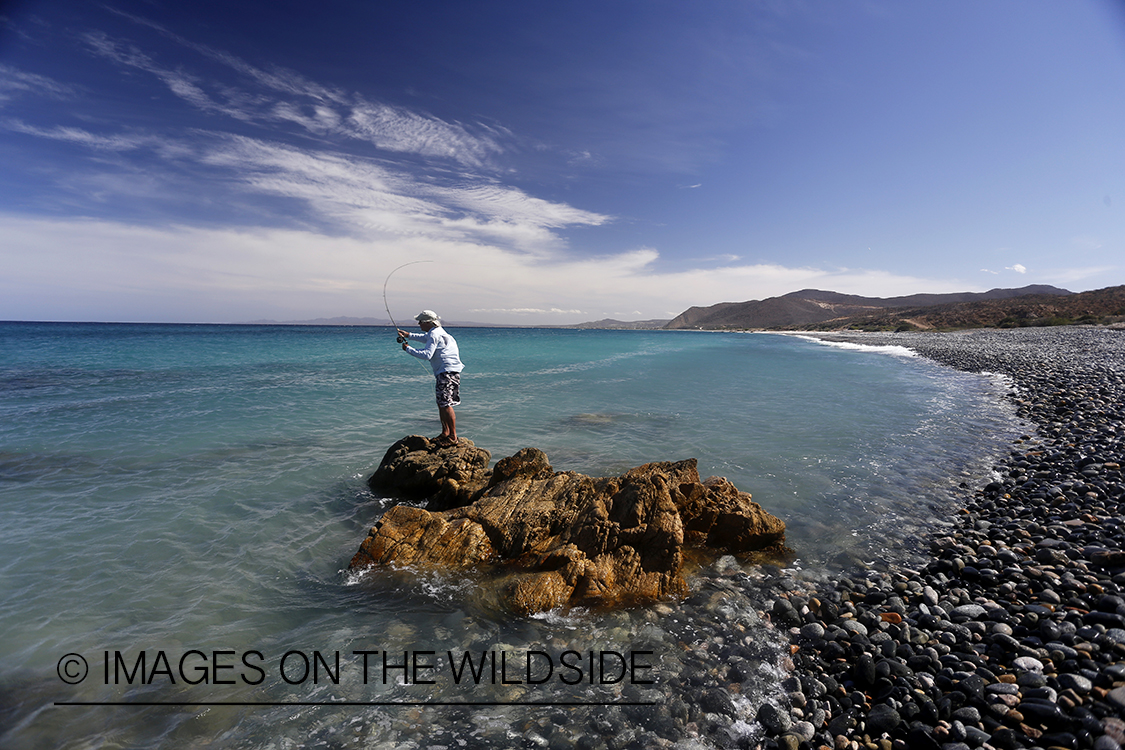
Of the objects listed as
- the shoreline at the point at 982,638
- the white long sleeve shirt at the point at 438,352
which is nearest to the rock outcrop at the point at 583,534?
the shoreline at the point at 982,638

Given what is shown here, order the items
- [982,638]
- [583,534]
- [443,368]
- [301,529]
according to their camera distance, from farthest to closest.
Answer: [443,368] < [301,529] < [583,534] < [982,638]

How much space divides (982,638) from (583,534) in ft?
13.4

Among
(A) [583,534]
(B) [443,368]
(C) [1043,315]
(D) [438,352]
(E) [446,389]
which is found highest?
(C) [1043,315]

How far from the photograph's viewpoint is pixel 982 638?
13.1 feet

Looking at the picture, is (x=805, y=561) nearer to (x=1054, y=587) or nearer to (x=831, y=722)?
(x=1054, y=587)

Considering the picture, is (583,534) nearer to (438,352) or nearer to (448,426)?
(448,426)

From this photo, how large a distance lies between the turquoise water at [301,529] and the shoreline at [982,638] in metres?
0.54

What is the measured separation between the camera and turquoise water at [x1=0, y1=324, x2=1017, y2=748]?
382 centimetres

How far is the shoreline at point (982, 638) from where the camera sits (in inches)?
122

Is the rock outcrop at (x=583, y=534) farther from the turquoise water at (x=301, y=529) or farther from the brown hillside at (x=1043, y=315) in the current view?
the brown hillside at (x=1043, y=315)

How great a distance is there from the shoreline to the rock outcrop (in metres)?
1.32

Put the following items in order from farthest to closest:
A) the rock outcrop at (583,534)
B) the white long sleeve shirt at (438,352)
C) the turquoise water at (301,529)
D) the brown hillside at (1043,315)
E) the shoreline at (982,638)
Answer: the brown hillside at (1043,315)
the white long sleeve shirt at (438,352)
the rock outcrop at (583,534)
the turquoise water at (301,529)
the shoreline at (982,638)

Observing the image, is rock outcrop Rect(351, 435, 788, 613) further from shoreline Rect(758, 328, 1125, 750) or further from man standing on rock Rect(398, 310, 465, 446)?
man standing on rock Rect(398, 310, 465, 446)

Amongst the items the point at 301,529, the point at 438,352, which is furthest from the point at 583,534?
the point at 438,352
